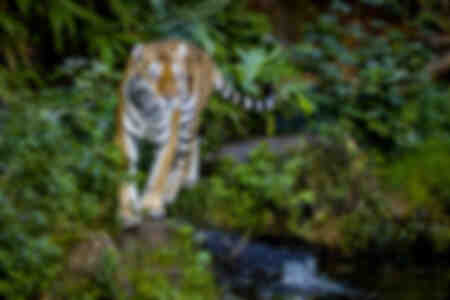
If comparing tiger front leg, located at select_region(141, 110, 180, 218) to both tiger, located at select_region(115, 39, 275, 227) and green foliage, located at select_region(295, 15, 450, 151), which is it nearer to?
tiger, located at select_region(115, 39, 275, 227)

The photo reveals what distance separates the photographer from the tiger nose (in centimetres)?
580

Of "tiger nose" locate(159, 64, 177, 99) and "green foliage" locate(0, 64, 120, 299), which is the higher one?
"tiger nose" locate(159, 64, 177, 99)

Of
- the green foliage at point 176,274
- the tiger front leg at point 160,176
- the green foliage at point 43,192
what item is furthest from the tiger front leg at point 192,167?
the green foliage at point 176,274

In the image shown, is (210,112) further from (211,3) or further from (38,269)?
(38,269)

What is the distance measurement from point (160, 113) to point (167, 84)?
249 mm

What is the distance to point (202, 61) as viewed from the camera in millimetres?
6293

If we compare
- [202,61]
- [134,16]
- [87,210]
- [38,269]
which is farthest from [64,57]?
[38,269]

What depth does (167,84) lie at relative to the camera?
580cm

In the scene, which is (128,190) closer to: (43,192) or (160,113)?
(160,113)

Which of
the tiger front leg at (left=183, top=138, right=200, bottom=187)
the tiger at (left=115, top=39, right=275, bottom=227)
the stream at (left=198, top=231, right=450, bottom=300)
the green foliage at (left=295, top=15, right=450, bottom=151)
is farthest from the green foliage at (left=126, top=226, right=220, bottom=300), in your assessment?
the green foliage at (left=295, top=15, right=450, bottom=151)

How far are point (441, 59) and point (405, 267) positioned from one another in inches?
155

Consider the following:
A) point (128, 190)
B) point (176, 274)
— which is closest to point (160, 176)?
point (128, 190)

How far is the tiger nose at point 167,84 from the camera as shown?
580 centimetres

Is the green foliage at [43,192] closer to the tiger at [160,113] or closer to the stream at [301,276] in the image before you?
the tiger at [160,113]
